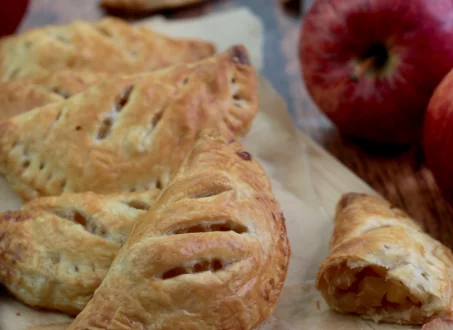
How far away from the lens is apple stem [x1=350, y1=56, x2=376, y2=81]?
1.49 metres

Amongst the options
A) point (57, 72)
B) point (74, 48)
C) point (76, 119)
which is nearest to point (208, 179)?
point (76, 119)

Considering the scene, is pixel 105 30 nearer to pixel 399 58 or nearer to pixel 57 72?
pixel 57 72

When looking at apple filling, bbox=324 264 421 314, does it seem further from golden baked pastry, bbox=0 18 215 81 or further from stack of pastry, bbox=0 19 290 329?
golden baked pastry, bbox=0 18 215 81

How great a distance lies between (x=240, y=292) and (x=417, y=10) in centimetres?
83

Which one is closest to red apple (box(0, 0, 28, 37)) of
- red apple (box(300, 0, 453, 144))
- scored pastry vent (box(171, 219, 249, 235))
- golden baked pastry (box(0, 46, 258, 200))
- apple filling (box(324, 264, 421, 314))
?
golden baked pastry (box(0, 46, 258, 200))

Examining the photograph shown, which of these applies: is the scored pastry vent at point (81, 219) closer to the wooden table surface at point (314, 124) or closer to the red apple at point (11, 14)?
the wooden table surface at point (314, 124)

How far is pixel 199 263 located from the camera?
3.14ft

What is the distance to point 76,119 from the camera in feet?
4.26

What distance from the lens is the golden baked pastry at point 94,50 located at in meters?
1.60

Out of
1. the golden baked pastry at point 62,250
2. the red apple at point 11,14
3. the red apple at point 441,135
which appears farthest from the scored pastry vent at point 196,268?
the red apple at point 11,14

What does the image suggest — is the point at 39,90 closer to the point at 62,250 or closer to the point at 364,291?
the point at 62,250

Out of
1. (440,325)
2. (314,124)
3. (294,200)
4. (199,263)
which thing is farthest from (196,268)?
(314,124)

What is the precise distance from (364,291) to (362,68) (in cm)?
61

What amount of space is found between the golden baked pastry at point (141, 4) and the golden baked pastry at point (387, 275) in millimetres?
1295
